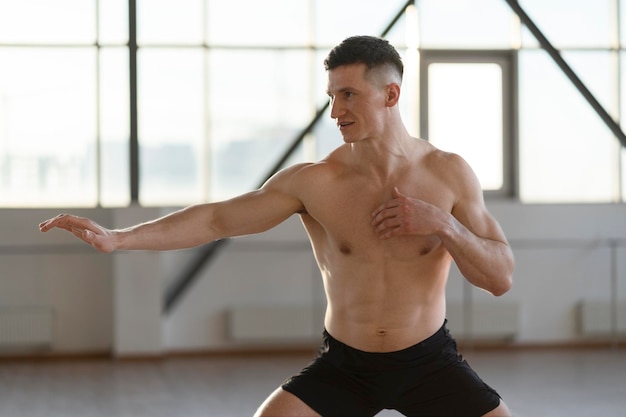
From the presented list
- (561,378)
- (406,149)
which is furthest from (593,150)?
(406,149)

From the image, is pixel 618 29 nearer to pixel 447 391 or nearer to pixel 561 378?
pixel 561 378

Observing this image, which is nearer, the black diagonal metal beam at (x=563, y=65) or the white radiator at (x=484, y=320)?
the black diagonal metal beam at (x=563, y=65)

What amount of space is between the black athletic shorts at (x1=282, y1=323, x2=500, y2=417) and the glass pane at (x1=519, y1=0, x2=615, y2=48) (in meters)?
5.71

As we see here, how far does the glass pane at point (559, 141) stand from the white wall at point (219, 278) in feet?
0.79

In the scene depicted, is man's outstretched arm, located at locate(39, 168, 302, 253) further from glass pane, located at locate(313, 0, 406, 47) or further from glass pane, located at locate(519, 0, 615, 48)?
glass pane, located at locate(519, 0, 615, 48)

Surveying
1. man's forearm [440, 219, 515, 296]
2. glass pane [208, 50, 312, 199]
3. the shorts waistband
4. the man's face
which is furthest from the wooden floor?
the man's face

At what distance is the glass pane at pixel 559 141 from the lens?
815 centimetres

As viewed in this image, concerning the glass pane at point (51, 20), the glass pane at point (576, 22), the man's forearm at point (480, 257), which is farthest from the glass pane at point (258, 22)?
the man's forearm at point (480, 257)

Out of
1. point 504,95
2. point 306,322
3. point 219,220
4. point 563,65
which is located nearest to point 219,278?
point 306,322

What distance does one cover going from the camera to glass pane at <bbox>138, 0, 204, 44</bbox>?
775 cm

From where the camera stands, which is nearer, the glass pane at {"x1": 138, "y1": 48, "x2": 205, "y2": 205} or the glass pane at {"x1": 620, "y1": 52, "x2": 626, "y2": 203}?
the glass pane at {"x1": 138, "y1": 48, "x2": 205, "y2": 205}

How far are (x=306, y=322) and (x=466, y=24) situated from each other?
8.59 feet

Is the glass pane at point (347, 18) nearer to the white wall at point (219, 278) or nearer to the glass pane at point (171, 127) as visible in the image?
the glass pane at point (171, 127)

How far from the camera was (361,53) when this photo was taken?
290 centimetres
